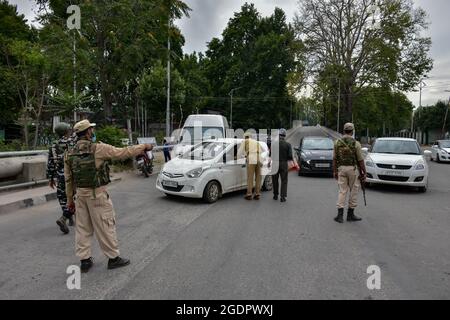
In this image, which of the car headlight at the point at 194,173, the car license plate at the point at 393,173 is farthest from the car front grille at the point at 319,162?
the car headlight at the point at 194,173

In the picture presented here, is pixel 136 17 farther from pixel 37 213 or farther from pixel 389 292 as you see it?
pixel 389 292

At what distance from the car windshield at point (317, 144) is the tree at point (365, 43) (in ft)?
76.5

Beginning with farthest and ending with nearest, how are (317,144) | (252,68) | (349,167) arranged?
(252,68) < (317,144) < (349,167)

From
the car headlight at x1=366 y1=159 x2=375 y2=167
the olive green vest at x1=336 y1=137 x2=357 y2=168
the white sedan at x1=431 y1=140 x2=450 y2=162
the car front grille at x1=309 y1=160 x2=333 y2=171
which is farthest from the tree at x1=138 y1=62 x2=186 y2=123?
the olive green vest at x1=336 y1=137 x2=357 y2=168

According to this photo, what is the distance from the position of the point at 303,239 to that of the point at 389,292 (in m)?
2.03

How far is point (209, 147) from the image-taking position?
9.82 metres

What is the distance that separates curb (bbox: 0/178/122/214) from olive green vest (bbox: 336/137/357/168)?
269 inches

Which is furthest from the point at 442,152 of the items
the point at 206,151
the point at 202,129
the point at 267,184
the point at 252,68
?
the point at 252,68

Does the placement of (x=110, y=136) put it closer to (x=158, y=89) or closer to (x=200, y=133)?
(x=200, y=133)

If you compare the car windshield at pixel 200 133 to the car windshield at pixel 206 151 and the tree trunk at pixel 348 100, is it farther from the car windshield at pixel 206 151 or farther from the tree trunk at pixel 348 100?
the tree trunk at pixel 348 100

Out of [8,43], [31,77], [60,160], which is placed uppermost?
[8,43]

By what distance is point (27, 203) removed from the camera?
28.0 feet

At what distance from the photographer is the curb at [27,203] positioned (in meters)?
7.92

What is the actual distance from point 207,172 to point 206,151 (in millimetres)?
1003
